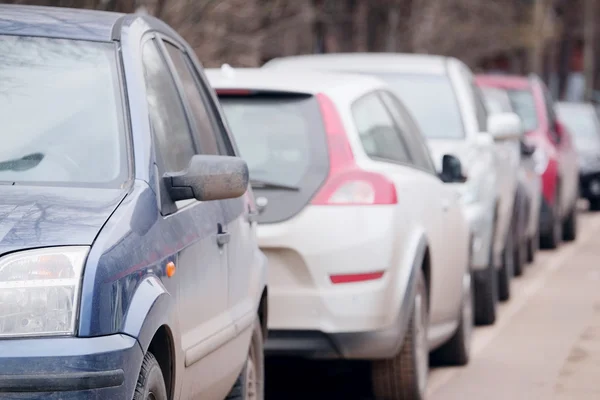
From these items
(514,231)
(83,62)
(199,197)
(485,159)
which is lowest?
A: (514,231)

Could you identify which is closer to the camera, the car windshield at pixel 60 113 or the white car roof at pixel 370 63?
the car windshield at pixel 60 113

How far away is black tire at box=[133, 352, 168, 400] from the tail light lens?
2691 millimetres

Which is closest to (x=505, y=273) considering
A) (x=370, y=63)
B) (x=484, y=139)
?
(x=484, y=139)

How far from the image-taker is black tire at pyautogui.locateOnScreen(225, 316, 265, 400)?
5840 mm

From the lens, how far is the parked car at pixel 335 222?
276 inches

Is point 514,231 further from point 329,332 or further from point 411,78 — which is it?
point 329,332

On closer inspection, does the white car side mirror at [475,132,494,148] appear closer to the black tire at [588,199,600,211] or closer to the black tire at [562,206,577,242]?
the black tire at [562,206,577,242]

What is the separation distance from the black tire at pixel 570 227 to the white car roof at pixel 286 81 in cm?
1175

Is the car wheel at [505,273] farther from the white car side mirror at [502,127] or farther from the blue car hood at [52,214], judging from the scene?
the blue car hood at [52,214]

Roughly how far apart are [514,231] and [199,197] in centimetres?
876

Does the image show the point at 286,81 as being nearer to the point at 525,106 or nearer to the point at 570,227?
the point at 525,106

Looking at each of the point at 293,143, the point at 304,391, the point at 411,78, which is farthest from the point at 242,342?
the point at 411,78

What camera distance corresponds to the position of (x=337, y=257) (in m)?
7.02

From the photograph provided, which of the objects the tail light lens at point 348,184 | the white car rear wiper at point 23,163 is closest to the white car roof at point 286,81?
the tail light lens at point 348,184
